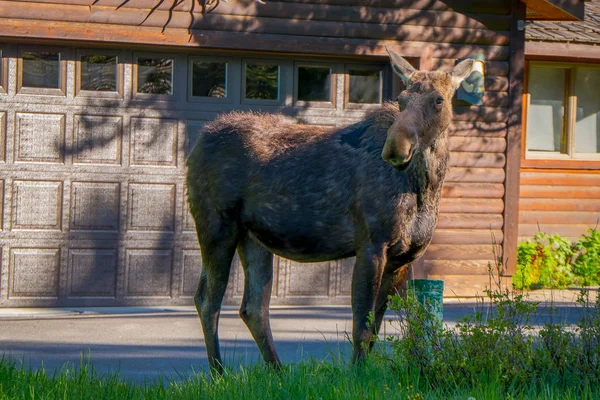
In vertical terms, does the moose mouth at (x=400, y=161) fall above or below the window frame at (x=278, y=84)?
below

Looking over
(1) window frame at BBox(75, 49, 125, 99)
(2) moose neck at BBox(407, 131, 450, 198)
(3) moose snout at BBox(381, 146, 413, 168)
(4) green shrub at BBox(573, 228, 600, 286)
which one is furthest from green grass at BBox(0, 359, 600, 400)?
(4) green shrub at BBox(573, 228, 600, 286)

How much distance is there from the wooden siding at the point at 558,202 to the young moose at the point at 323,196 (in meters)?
8.62

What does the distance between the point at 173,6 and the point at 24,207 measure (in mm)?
2711

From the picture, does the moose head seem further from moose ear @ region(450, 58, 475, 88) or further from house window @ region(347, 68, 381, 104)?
house window @ region(347, 68, 381, 104)

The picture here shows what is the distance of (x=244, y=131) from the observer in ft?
22.2

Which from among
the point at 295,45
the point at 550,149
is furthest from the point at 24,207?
the point at 550,149

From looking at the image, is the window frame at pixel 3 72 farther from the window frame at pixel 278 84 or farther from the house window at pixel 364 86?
the house window at pixel 364 86

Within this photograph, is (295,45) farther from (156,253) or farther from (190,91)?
(156,253)

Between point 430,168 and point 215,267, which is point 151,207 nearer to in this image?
point 215,267

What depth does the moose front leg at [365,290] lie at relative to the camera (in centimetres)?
591

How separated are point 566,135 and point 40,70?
8.42 m

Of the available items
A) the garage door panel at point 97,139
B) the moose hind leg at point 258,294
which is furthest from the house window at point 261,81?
the moose hind leg at point 258,294

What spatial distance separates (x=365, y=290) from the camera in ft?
19.5

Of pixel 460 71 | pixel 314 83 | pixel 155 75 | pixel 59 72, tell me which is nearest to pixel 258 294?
pixel 460 71
